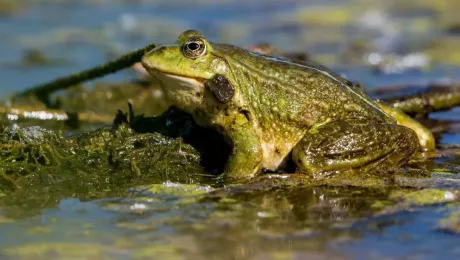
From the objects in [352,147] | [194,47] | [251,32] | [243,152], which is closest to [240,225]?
[243,152]

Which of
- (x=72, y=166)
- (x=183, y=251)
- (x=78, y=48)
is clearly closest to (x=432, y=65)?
(x=78, y=48)

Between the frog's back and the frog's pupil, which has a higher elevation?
the frog's pupil

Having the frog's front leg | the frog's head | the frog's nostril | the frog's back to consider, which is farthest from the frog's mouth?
the frog's front leg

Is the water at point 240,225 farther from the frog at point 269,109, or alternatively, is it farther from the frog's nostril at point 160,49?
the frog's nostril at point 160,49

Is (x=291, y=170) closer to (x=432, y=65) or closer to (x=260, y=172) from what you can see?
(x=260, y=172)

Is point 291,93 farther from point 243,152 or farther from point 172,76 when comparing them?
point 172,76

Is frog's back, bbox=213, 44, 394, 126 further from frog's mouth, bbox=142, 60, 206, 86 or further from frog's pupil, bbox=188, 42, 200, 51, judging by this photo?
frog's mouth, bbox=142, 60, 206, 86

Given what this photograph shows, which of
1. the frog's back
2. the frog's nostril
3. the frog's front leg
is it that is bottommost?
the frog's front leg
